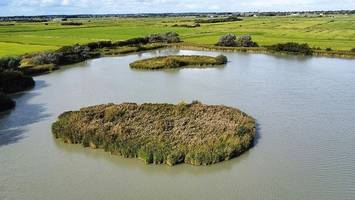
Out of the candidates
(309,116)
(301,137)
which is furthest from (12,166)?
(309,116)

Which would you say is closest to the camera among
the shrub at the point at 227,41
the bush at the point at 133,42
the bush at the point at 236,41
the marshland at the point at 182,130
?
the marshland at the point at 182,130

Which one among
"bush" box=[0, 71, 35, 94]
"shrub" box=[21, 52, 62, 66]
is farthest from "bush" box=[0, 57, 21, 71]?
"shrub" box=[21, 52, 62, 66]

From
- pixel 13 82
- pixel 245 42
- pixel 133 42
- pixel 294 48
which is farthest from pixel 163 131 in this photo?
pixel 133 42

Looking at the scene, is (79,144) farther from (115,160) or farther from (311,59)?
(311,59)

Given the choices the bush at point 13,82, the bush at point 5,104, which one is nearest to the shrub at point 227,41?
the bush at point 13,82

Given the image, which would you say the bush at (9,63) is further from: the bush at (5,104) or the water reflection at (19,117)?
the bush at (5,104)

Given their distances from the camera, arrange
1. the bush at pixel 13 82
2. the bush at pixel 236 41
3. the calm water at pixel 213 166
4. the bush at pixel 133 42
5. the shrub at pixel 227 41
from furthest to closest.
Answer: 1. the bush at pixel 133 42
2. the shrub at pixel 227 41
3. the bush at pixel 236 41
4. the bush at pixel 13 82
5. the calm water at pixel 213 166
